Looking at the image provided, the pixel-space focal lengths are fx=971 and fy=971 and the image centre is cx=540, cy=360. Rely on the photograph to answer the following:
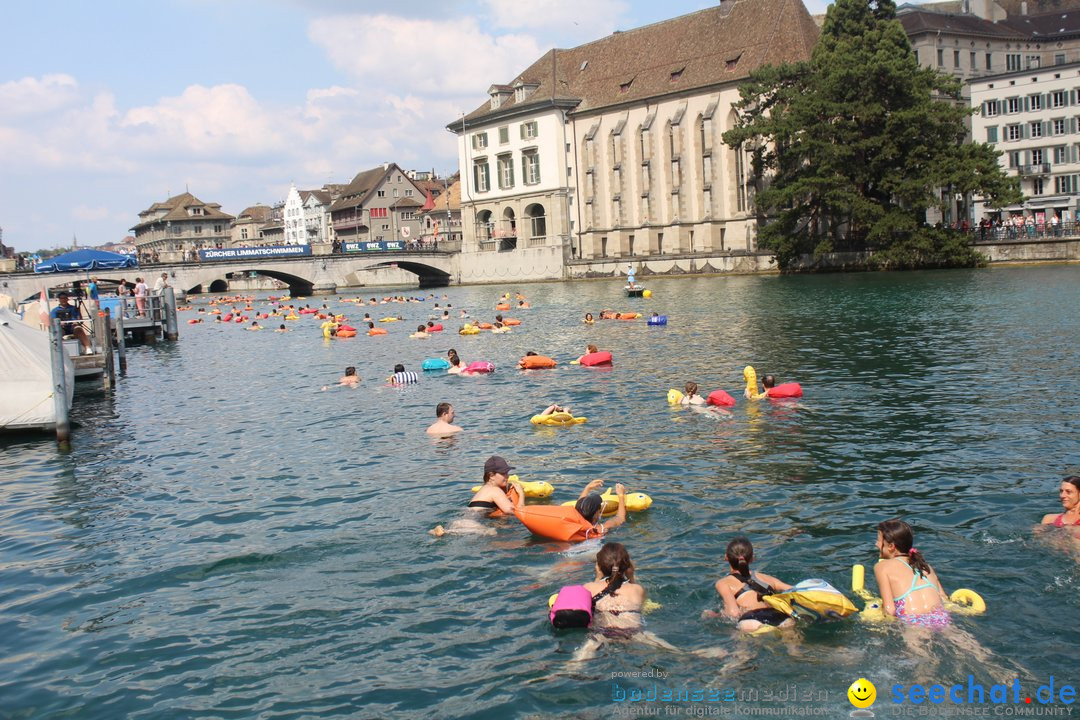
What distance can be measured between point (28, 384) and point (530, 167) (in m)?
79.8

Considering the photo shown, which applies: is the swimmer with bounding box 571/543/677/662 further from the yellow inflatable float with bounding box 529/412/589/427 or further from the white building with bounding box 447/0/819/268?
the white building with bounding box 447/0/819/268

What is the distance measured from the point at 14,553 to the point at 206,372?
68.4ft

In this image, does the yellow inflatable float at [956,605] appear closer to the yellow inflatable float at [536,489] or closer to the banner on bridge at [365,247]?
the yellow inflatable float at [536,489]

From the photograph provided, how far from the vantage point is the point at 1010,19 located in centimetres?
9494

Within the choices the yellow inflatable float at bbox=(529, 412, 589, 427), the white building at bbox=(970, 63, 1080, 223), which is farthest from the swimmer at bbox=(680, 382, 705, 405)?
the white building at bbox=(970, 63, 1080, 223)

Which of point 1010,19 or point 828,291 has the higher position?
point 1010,19

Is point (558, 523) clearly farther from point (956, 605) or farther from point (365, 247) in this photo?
point (365, 247)

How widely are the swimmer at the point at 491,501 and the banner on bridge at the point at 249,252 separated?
74308 mm

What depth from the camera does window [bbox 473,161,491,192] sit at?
10125cm

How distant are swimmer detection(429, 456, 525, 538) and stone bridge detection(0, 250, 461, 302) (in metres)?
66.7

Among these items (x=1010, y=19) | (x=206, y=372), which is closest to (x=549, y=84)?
(x=1010, y=19)

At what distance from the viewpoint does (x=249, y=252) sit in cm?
8438

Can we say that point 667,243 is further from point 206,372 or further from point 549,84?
point 206,372

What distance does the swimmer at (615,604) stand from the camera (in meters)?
9.12
